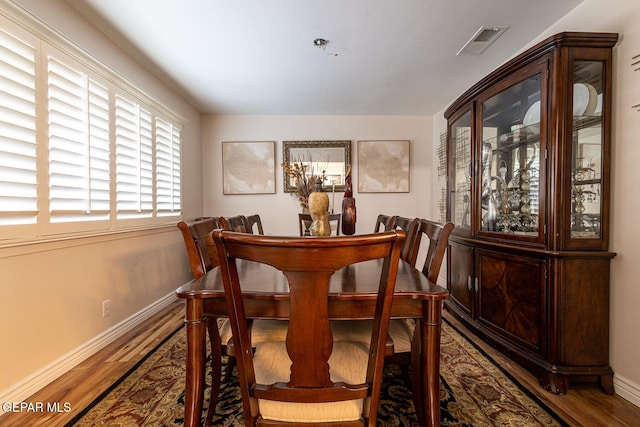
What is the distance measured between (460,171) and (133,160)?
2.97 m

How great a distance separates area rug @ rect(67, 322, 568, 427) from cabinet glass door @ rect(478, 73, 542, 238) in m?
0.93

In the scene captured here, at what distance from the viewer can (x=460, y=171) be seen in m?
2.74

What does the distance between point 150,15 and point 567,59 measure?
2592 mm

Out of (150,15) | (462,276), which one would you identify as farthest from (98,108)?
(462,276)

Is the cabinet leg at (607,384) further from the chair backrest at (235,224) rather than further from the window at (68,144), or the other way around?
the window at (68,144)

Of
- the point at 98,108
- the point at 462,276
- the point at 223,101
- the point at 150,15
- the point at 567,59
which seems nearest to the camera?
the point at 567,59

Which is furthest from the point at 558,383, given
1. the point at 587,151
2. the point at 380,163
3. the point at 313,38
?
the point at 380,163

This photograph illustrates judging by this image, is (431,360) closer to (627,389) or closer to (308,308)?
(308,308)

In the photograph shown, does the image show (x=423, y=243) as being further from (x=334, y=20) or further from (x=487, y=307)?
(x=334, y=20)

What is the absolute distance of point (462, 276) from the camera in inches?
98.3

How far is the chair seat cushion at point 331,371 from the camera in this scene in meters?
0.87

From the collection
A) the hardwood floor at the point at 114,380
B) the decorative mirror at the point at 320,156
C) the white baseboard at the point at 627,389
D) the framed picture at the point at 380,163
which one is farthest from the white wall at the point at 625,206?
the decorative mirror at the point at 320,156

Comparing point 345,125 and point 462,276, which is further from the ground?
point 345,125

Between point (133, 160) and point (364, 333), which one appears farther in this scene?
point (133, 160)
